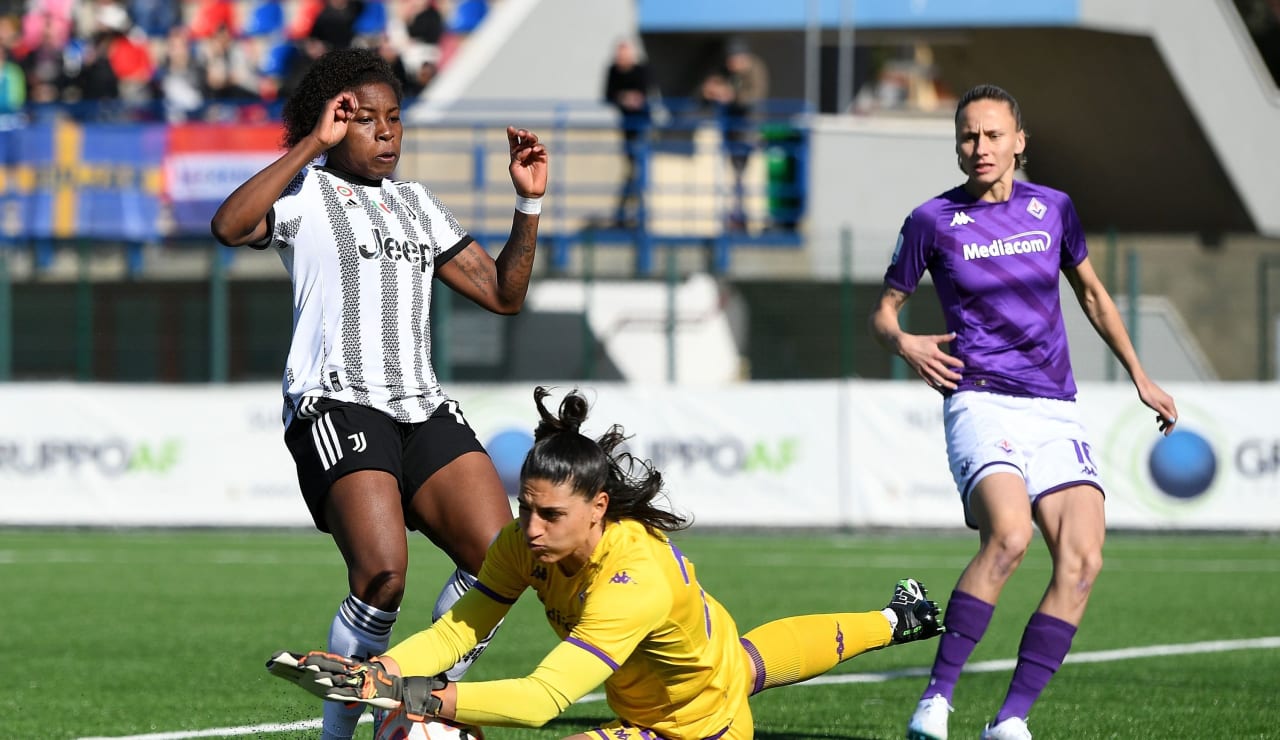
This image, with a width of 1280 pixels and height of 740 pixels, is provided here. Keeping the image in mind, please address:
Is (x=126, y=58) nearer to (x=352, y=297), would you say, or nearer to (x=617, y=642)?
(x=352, y=297)

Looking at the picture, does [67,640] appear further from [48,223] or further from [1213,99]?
[1213,99]

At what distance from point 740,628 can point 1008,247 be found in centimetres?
395

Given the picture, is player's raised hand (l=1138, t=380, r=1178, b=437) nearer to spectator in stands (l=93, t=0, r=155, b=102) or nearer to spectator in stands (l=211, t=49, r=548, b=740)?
spectator in stands (l=211, t=49, r=548, b=740)

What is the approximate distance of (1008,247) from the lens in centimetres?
648

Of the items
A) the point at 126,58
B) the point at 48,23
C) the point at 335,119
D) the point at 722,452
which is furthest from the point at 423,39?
the point at 335,119

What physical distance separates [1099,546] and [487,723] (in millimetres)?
2596

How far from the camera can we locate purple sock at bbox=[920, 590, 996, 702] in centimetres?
625

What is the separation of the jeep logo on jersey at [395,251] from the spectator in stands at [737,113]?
15448 millimetres

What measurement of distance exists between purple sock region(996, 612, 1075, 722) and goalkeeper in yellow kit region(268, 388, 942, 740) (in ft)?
3.65

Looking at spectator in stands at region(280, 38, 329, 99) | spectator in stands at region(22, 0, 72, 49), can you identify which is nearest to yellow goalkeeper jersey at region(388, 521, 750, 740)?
spectator in stands at region(280, 38, 329, 99)

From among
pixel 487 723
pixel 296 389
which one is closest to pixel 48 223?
pixel 296 389

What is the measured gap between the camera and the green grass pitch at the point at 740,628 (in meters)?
7.10

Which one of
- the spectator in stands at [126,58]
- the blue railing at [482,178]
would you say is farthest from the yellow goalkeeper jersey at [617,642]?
the spectator in stands at [126,58]

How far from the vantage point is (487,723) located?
15.0 feet
